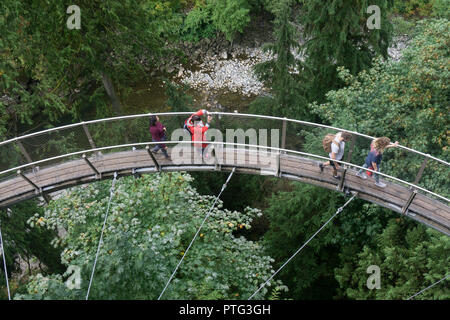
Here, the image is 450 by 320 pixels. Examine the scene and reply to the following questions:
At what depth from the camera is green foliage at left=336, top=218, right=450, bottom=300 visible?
1230 centimetres

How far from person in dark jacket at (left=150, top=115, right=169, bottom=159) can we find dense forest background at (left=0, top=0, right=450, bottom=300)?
5.09 feet

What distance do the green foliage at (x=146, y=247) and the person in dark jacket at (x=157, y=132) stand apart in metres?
1.38

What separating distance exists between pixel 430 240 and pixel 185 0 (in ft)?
77.3

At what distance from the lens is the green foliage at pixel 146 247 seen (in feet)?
34.6

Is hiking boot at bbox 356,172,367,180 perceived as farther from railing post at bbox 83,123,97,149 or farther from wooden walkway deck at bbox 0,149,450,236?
railing post at bbox 83,123,97,149

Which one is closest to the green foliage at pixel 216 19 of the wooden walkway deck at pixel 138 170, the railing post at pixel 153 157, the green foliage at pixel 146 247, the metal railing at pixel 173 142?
the metal railing at pixel 173 142

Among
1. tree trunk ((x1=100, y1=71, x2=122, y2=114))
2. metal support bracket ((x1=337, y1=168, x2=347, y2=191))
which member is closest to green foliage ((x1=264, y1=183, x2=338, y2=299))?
metal support bracket ((x1=337, y1=168, x2=347, y2=191))

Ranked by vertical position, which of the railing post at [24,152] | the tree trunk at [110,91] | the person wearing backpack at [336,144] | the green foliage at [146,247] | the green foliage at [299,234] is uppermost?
the person wearing backpack at [336,144]

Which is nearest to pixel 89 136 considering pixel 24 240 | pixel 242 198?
pixel 24 240

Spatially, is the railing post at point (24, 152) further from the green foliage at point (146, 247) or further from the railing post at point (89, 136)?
the green foliage at point (146, 247)

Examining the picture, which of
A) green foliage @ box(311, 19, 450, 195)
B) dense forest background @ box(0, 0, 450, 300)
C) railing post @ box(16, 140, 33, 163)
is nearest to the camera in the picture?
dense forest background @ box(0, 0, 450, 300)

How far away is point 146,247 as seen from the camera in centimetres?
1117

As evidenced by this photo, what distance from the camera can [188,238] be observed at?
1389cm

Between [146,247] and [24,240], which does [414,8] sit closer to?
[146,247]
